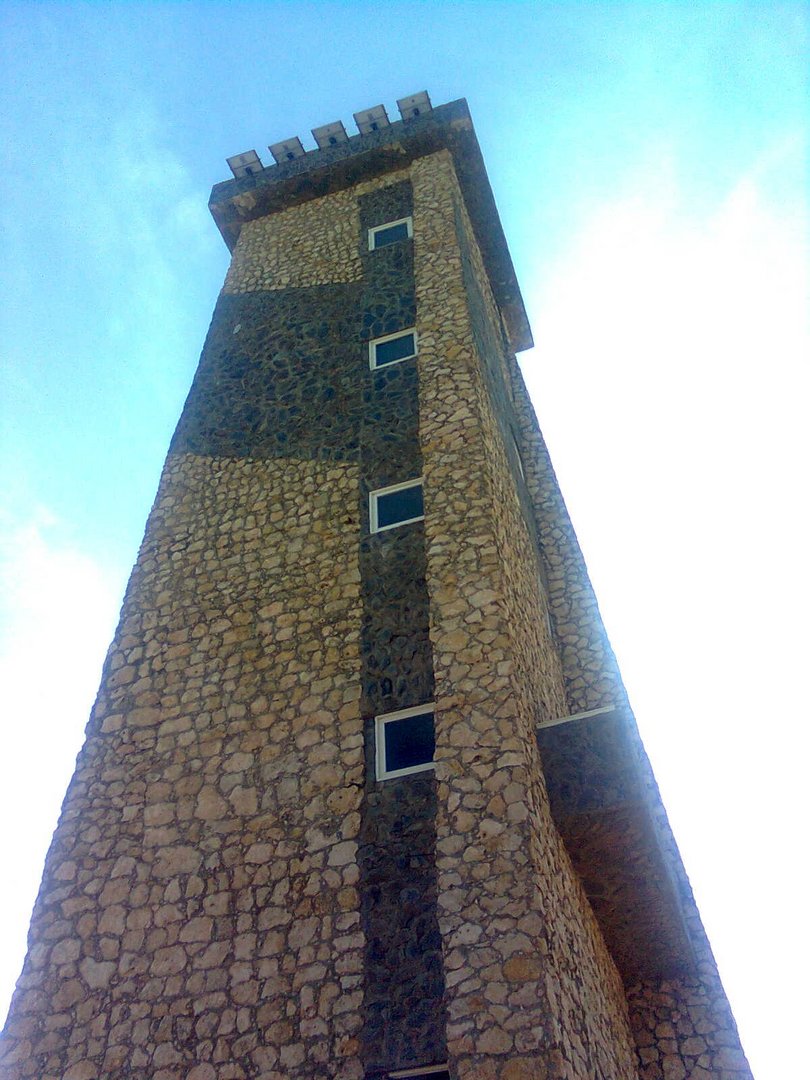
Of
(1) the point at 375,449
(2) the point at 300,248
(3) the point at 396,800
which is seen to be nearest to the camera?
(3) the point at 396,800

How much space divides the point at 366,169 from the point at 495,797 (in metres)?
11.8

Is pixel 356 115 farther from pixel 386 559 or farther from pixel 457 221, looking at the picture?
pixel 386 559

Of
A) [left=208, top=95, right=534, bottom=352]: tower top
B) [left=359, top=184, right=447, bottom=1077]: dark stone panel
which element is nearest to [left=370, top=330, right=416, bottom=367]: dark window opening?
[left=359, top=184, right=447, bottom=1077]: dark stone panel

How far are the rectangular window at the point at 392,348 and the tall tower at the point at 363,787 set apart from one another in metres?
0.04

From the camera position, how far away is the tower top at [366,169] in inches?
558

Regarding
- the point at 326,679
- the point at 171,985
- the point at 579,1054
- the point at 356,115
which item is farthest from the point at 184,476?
the point at 356,115

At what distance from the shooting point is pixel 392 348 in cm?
1056

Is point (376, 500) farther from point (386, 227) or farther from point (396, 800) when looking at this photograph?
point (386, 227)

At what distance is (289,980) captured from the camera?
5.73m

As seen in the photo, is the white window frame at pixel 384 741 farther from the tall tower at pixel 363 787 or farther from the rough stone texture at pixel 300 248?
the rough stone texture at pixel 300 248

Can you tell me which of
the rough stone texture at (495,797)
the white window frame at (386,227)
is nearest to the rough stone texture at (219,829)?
the rough stone texture at (495,797)

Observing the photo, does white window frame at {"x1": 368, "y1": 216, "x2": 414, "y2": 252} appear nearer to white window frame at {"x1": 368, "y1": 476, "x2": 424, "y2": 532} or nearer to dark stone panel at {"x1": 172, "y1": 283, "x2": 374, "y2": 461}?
dark stone panel at {"x1": 172, "y1": 283, "x2": 374, "y2": 461}

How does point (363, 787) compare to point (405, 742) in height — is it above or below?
below

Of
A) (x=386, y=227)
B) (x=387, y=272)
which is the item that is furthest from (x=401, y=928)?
(x=386, y=227)
